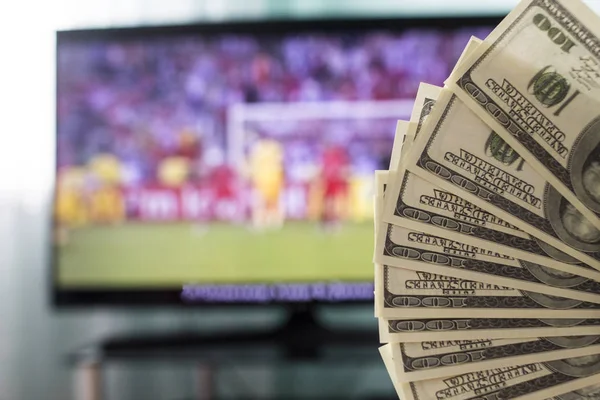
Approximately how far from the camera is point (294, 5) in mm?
1878

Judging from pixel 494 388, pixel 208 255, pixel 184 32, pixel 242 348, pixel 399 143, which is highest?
pixel 184 32

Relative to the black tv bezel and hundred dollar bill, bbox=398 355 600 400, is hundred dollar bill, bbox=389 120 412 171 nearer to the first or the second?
hundred dollar bill, bbox=398 355 600 400

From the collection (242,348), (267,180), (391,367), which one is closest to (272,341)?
(242,348)

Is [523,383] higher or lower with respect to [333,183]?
lower

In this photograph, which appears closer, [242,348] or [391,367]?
[391,367]

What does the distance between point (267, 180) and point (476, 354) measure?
108 centimetres

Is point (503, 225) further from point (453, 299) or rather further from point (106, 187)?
point (106, 187)

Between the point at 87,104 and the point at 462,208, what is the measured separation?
4.32 feet

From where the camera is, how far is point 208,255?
1.65 meters

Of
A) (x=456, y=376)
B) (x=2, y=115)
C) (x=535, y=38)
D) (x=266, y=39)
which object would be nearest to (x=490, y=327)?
(x=456, y=376)

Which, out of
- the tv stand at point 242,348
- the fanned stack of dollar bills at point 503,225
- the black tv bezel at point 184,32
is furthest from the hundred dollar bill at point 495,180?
the black tv bezel at point 184,32

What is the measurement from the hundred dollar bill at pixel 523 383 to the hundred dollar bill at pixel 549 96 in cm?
15

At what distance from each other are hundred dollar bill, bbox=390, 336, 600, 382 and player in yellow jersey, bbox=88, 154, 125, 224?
121 centimetres

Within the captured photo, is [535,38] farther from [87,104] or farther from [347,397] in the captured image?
[347,397]
